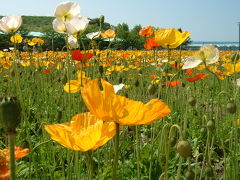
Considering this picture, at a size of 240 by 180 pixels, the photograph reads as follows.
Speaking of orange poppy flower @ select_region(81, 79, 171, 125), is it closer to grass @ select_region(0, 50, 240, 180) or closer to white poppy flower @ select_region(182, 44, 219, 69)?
grass @ select_region(0, 50, 240, 180)

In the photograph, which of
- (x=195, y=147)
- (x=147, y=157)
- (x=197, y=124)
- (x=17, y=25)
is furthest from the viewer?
(x=197, y=124)

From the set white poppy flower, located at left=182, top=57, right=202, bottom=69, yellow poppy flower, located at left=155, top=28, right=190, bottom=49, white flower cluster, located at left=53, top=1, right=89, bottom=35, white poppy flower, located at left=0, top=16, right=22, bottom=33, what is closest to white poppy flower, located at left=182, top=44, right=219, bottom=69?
white poppy flower, located at left=182, top=57, right=202, bottom=69

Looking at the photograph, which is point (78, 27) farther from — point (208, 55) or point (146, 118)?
point (146, 118)

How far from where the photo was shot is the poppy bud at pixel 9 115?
0.53 meters

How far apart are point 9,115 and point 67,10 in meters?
1.11

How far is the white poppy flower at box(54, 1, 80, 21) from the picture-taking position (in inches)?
60.3

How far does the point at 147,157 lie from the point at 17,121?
1556 mm

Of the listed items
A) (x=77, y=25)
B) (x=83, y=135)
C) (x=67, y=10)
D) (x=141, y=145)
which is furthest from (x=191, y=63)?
(x=141, y=145)

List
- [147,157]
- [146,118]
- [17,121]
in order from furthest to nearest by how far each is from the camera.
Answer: [147,157]
[146,118]
[17,121]

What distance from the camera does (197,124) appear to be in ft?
10.2

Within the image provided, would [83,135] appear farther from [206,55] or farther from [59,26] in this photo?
[59,26]

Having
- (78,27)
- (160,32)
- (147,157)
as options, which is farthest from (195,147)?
(78,27)

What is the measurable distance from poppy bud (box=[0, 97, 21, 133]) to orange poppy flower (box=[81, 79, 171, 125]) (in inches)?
5.1

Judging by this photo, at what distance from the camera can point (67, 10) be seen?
1562 mm
